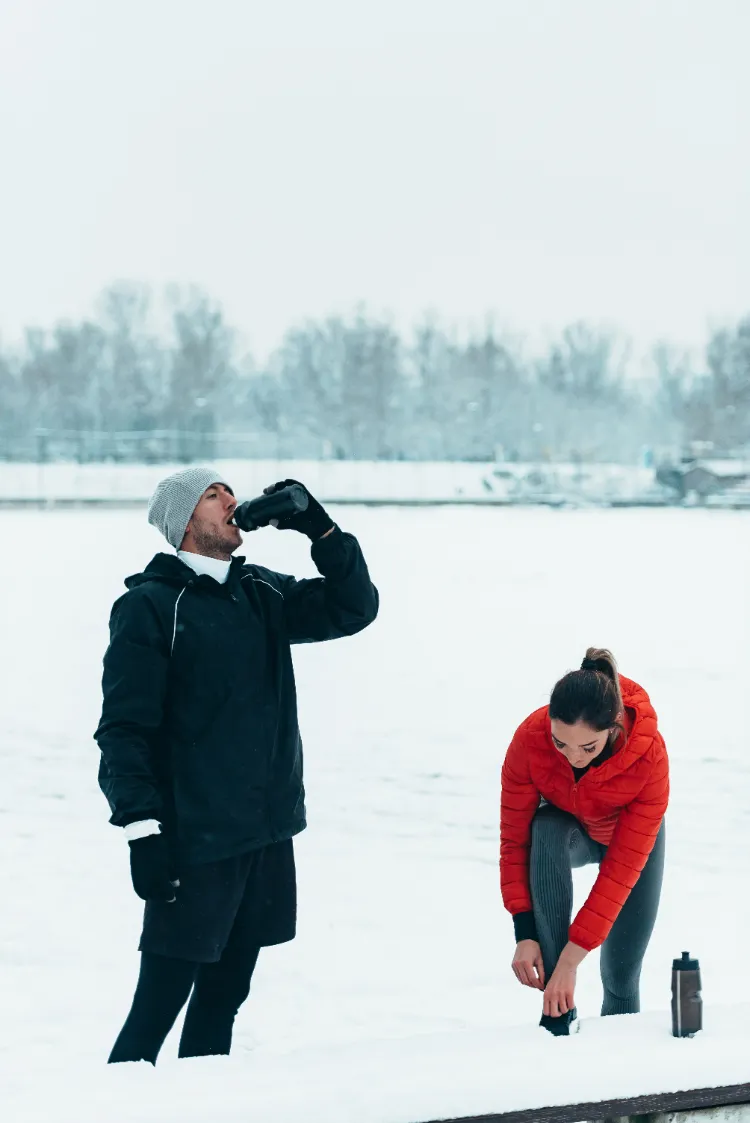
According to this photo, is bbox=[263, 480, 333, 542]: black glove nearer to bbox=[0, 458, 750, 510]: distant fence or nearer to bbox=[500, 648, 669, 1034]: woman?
bbox=[500, 648, 669, 1034]: woman

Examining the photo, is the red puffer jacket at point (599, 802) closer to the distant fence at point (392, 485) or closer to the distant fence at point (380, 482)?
the distant fence at point (392, 485)

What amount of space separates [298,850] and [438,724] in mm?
2434

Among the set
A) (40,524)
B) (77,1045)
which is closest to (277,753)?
A: (77,1045)

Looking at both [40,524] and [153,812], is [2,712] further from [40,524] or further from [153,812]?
[40,524]

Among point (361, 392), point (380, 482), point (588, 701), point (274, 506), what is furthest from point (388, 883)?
point (361, 392)

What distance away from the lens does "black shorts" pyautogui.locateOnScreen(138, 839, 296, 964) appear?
91.9 inches

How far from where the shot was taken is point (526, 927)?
255 centimetres

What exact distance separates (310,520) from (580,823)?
84cm

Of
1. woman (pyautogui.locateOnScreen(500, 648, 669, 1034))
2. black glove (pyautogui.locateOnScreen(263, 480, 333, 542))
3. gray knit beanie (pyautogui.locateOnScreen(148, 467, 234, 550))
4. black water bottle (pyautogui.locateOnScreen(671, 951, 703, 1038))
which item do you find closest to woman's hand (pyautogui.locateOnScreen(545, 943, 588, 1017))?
woman (pyautogui.locateOnScreen(500, 648, 669, 1034))

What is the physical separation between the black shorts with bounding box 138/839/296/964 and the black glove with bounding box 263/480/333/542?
614mm

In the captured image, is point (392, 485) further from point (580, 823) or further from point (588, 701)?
point (588, 701)

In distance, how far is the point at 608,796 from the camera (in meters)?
2.52

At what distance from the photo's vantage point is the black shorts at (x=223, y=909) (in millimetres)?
2334

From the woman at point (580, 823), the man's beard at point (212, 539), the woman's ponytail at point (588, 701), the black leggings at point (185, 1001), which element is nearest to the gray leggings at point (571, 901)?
the woman at point (580, 823)
